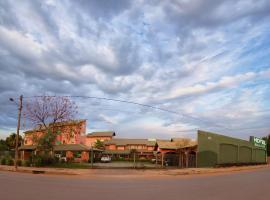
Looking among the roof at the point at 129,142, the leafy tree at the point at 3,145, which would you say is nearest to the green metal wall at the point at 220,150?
the roof at the point at 129,142

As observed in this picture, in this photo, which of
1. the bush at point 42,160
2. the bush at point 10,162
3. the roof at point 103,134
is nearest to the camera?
the bush at point 42,160

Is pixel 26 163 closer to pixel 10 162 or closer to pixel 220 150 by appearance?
pixel 10 162

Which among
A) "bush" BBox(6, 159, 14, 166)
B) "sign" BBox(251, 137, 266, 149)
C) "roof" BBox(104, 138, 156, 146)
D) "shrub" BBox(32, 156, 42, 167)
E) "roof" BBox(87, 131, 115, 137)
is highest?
"roof" BBox(87, 131, 115, 137)

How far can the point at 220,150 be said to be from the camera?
147ft

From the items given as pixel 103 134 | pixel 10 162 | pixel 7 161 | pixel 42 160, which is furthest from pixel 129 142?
pixel 42 160

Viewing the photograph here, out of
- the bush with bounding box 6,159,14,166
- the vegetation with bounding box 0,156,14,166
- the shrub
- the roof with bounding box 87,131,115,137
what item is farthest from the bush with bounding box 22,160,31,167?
the roof with bounding box 87,131,115,137

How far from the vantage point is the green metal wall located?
139ft

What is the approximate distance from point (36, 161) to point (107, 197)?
2675 cm

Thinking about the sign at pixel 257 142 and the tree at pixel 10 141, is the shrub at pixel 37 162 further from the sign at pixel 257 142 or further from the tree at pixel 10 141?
the tree at pixel 10 141

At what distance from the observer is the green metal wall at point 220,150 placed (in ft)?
139

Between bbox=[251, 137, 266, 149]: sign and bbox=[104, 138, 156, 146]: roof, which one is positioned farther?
bbox=[104, 138, 156, 146]: roof

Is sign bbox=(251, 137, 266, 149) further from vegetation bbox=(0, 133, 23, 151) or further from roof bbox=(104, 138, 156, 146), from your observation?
vegetation bbox=(0, 133, 23, 151)

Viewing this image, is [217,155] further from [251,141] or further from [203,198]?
[203,198]

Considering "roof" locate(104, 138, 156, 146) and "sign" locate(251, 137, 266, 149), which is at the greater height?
"sign" locate(251, 137, 266, 149)
